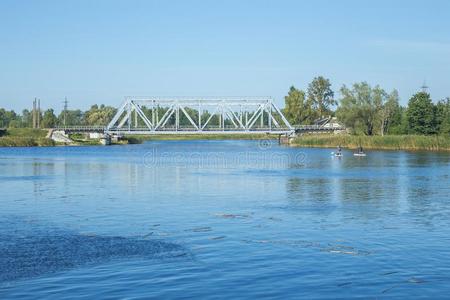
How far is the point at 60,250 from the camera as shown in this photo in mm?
23562

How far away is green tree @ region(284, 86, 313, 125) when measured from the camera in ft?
625

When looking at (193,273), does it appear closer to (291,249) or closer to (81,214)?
(291,249)

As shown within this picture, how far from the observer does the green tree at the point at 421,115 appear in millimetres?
130625

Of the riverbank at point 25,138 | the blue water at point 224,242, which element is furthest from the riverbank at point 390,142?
the riverbank at point 25,138

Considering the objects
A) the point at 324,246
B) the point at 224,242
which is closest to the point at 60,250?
the point at 224,242

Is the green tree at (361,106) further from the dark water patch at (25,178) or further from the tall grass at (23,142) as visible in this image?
the dark water patch at (25,178)

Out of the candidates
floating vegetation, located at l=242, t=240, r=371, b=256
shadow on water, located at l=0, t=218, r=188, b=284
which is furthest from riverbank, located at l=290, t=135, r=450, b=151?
shadow on water, located at l=0, t=218, r=188, b=284

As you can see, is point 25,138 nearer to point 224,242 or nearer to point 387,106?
point 387,106

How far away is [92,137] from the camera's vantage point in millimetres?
191375

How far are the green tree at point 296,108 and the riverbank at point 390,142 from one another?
137 ft

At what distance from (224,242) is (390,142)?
103 meters

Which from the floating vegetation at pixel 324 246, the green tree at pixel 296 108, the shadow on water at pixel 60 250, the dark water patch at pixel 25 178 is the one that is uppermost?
the green tree at pixel 296 108

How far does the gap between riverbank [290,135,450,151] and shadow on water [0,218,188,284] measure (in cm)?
9758

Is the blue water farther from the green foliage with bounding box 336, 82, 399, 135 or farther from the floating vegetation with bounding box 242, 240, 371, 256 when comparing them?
the green foliage with bounding box 336, 82, 399, 135
